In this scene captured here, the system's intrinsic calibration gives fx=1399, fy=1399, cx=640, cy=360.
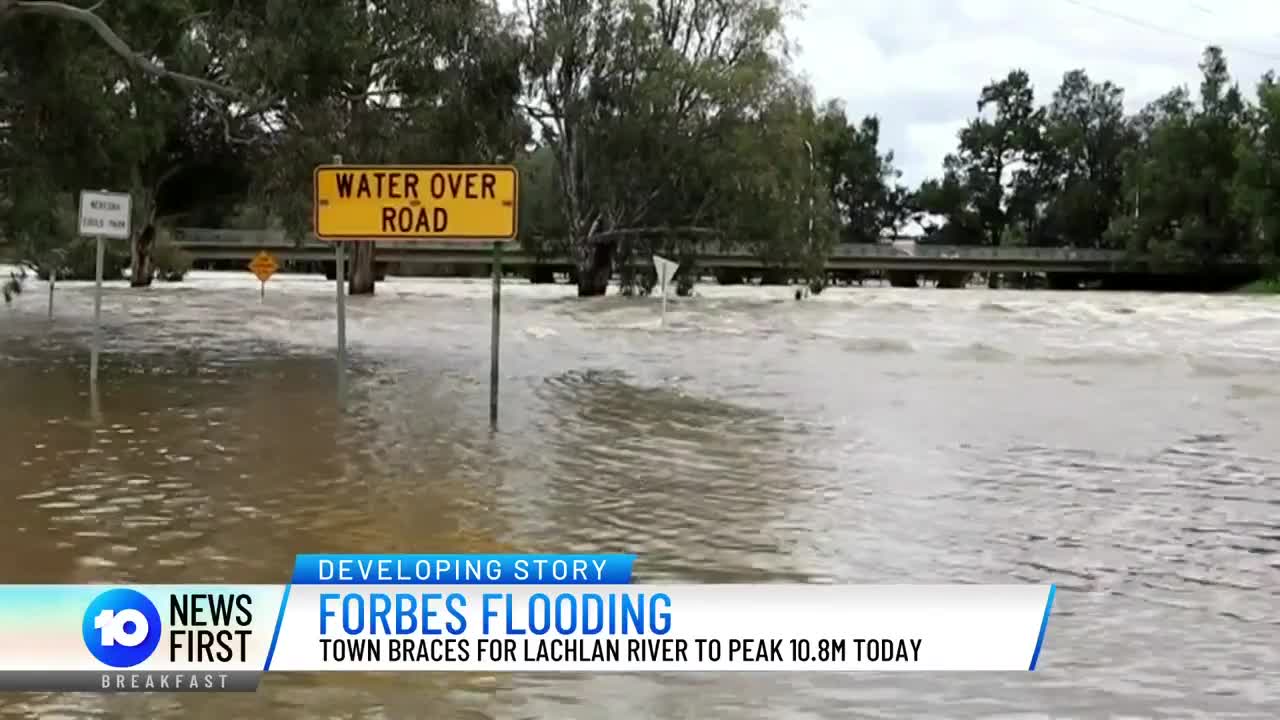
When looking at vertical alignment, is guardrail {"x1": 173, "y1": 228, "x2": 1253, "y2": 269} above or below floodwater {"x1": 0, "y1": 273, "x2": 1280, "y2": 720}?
above

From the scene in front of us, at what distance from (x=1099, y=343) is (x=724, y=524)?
2405 centimetres

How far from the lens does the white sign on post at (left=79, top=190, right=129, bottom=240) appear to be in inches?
599

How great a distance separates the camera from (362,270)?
201 feet

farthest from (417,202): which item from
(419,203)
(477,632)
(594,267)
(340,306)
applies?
(594,267)

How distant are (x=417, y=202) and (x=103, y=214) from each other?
14.9ft

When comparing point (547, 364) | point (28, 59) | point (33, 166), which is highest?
point (28, 59)

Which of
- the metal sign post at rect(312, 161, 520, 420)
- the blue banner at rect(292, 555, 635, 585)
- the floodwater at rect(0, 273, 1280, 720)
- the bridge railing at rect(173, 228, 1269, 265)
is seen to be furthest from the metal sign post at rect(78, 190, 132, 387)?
the bridge railing at rect(173, 228, 1269, 265)

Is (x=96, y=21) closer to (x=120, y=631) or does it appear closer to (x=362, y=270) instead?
(x=120, y=631)

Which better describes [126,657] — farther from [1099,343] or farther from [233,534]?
[1099,343]

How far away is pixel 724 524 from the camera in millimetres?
8922

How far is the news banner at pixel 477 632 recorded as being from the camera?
4.89 m

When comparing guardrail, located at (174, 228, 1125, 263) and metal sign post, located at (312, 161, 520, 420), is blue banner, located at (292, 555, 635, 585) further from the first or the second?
guardrail, located at (174, 228, 1125, 263)

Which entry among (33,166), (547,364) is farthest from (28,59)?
(547,364)

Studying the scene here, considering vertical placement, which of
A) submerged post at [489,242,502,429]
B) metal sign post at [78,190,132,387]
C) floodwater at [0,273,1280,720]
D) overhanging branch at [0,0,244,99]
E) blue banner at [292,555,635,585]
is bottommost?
floodwater at [0,273,1280,720]
